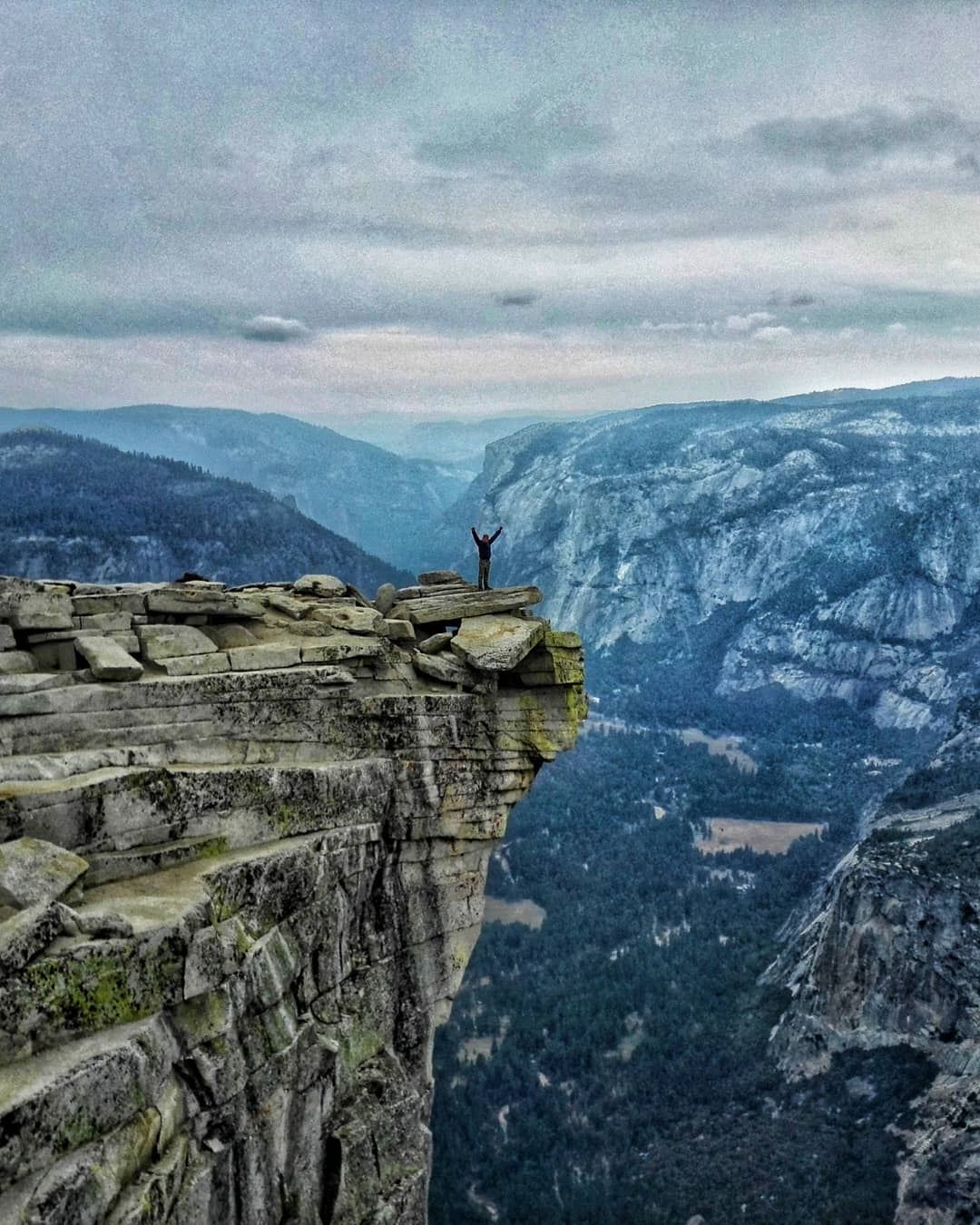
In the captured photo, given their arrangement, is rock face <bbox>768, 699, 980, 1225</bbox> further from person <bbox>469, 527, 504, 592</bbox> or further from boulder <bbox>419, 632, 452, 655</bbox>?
boulder <bbox>419, 632, 452, 655</bbox>

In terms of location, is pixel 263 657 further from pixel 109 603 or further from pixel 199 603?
pixel 109 603

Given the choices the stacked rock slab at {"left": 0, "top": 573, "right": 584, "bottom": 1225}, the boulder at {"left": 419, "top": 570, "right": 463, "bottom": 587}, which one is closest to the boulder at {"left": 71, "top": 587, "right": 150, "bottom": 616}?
the stacked rock slab at {"left": 0, "top": 573, "right": 584, "bottom": 1225}

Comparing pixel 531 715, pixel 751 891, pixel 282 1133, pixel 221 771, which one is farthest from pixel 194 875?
pixel 751 891

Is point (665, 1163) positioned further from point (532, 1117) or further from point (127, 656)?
point (127, 656)

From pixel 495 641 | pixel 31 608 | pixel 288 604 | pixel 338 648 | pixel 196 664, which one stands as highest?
pixel 31 608

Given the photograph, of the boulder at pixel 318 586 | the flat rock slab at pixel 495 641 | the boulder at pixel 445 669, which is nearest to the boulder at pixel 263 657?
the boulder at pixel 445 669

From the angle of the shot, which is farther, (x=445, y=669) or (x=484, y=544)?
(x=484, y=544)

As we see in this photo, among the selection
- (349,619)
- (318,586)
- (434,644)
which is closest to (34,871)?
(349,619)
